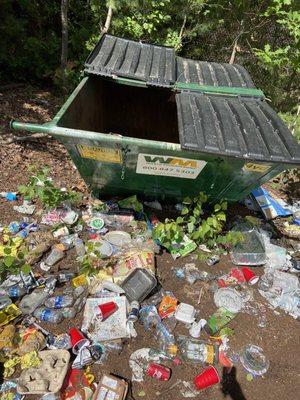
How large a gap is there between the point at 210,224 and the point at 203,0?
441 cm

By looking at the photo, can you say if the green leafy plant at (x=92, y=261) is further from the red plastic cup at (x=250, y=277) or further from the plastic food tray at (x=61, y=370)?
the red plastic cup at (x=250, y=277)

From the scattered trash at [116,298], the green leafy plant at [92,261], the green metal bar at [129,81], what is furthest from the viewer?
the green metal bar at [129,81]

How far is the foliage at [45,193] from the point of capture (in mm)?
3758

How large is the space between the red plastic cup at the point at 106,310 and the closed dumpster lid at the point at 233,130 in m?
1.54

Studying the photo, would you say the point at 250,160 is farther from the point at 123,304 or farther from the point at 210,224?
the point at 123,304

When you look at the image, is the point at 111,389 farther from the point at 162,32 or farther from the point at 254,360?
the point at 162,32

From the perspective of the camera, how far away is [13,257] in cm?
303

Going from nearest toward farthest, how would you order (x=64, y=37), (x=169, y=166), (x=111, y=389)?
(x=111, y=389)
(x=169, y=166)
(x=64, y=37)

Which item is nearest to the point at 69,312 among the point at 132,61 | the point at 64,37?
the point at 132,61

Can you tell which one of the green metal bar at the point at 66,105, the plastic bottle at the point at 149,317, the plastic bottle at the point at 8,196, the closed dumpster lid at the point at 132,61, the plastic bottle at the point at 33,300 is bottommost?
the plastic bottle at the point at 33,300

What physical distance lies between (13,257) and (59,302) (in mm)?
581

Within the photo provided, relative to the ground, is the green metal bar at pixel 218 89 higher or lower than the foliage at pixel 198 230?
higher

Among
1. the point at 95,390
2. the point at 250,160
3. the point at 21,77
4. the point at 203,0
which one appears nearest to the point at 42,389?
the point at 95,390

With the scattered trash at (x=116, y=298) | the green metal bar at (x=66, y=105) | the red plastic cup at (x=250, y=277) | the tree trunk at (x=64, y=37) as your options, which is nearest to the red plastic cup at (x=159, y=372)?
the scattered trash at (x=116, y=298)
